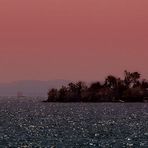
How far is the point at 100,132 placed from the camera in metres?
122

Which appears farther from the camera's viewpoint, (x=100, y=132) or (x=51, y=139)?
(x=100, y=132)

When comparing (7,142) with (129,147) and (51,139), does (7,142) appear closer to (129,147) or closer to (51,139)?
(51,139)

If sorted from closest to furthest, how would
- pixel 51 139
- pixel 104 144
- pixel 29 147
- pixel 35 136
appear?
pixel 29 147 < pixel 104 144 < pixel 51 139 < pixel 35 136

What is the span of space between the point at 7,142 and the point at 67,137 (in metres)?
12.4

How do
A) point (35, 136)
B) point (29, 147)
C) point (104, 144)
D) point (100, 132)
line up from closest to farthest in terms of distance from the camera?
point (29, 147) < point (104, 144) < point (35, 136) < point (100, 132)

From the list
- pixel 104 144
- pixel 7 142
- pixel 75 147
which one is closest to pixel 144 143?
pixel 104 144

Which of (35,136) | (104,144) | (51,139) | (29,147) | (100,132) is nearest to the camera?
(29,147)

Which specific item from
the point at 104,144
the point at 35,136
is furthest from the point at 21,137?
the point at 104,144

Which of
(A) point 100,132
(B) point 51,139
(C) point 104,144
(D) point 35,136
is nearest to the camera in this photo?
(C) point 104,144

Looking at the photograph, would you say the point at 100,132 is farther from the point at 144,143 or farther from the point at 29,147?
the point at 29,147

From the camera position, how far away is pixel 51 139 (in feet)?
340

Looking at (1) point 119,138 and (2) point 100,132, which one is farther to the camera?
(2) point 100,132

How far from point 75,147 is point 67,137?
18104 millimetres

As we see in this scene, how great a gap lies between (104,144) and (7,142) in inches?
543
